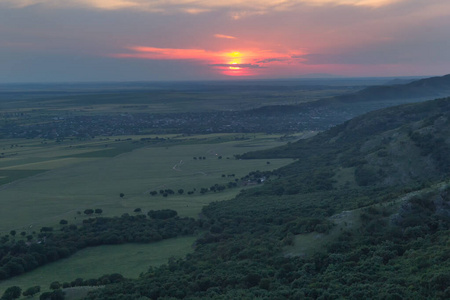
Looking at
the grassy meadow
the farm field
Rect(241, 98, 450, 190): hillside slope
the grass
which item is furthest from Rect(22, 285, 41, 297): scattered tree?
Rect(241, 98, 450, 190): hillside slope

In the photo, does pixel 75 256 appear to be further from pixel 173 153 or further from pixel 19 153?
pixel 19 153

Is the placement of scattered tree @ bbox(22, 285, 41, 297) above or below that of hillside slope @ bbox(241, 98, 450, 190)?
below

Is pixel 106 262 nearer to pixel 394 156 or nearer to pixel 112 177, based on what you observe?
pixel 394 156

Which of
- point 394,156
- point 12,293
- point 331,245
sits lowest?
point 12,293

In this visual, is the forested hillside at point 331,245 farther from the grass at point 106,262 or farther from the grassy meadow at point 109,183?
the grassy meadow at point 109,183

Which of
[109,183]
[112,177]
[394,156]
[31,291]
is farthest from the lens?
[112,177]

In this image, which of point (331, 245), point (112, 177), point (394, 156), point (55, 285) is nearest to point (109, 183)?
point (112, 177)

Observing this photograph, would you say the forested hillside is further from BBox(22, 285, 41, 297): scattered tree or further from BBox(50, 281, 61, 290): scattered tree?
BBox(22, 285, 41, 297): scattered tree
